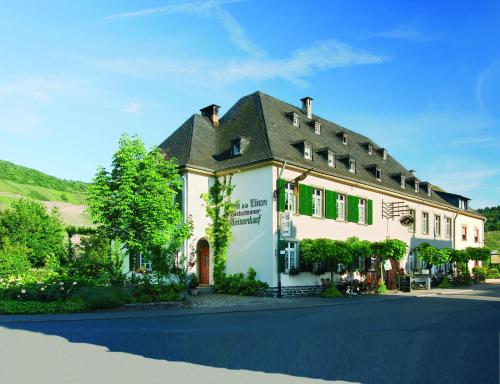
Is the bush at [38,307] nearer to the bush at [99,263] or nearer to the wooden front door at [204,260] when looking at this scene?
the bush at [99,263]

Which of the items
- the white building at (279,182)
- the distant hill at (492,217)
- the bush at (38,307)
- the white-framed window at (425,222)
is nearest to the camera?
the bush at (38,307)

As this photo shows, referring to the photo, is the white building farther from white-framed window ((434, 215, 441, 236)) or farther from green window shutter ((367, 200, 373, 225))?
white-framed window ((434, 215, 441, 236))

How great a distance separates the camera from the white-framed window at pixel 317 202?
90.6ft

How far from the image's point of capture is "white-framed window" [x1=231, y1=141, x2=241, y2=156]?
2675 centimetres

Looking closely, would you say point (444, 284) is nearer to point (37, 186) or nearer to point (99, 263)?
point (99, 263)

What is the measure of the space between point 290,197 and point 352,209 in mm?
6059

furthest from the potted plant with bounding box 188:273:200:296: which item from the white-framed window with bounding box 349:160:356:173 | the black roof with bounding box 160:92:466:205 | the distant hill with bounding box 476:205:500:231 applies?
the distant hill with bounding box 476:205:500:231

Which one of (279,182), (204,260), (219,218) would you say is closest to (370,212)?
(279,182)

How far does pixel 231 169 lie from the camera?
1025 inches

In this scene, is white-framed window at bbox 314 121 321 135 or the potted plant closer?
the potted plant

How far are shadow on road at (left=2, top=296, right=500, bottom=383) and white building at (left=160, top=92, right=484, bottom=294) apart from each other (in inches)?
357

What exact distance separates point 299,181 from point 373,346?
1676cm

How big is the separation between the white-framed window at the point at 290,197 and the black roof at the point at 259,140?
1.30 metres

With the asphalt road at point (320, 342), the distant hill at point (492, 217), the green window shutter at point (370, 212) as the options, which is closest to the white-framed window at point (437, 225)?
the green window shutter at point (370, 212)
